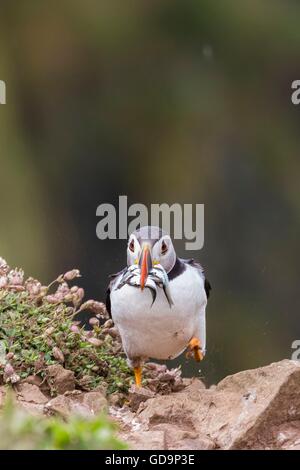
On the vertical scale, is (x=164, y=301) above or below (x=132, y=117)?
below

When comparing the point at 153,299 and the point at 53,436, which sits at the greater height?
the point at 153,299

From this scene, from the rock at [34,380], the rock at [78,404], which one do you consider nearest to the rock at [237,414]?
the rock at [78,404]

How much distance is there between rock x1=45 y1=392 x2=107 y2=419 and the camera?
16.2ft

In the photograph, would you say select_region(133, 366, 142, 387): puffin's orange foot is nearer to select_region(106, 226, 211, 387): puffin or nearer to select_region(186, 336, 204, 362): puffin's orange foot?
select_region(106, 226, 211, 387): puffin

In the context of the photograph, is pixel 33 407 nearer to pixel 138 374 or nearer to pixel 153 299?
pixel 153 299

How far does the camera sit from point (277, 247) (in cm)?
1104

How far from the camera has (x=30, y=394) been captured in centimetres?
532

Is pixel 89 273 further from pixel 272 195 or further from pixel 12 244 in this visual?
pixel 272 195

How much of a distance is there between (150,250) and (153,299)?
0.84 ft

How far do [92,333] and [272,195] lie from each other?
5423 mm

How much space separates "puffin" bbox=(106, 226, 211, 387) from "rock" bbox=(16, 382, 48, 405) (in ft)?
2.07

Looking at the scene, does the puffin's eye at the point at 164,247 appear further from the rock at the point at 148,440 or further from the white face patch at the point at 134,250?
the rock at the point at 148,440

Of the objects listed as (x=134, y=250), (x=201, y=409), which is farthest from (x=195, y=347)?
(x=201, y=409)
